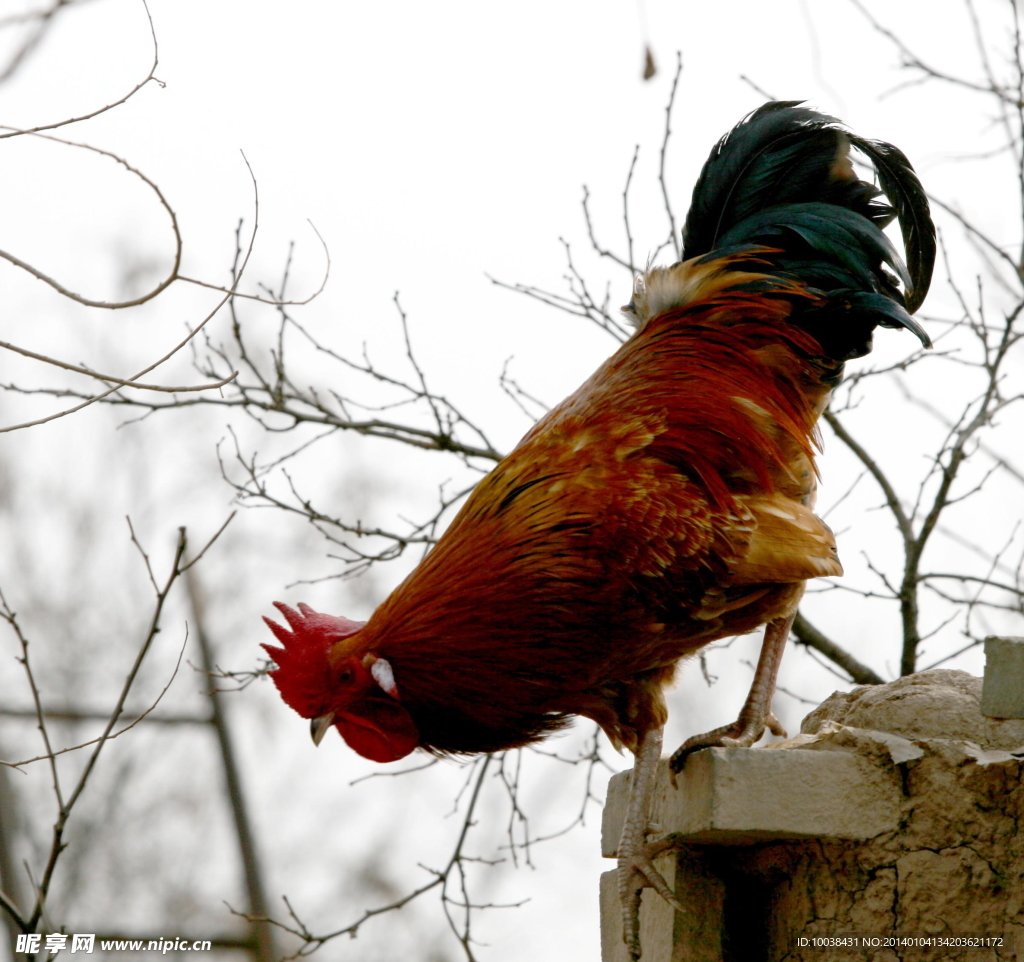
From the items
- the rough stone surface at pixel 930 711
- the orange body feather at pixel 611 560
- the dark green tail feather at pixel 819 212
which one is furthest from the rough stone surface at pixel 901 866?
the dark green tail feather at pixel 819 212

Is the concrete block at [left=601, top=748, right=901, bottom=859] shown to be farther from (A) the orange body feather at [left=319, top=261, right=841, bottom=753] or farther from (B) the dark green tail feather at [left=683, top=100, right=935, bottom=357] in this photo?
(B) the dark green tail feather at [left=683, top=100, right=935, bottom=357]

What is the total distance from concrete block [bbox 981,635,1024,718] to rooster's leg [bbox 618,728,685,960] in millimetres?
894

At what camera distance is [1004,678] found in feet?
9.38

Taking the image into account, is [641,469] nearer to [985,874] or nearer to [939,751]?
[939,751]

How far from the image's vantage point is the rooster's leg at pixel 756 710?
3.06 metres

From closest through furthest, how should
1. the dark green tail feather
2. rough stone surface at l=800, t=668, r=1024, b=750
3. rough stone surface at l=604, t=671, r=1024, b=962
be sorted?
rough stone surface at l=604, t=671, r=1024, b=962, rough stone surface at l=800, t=668, r=1024, b=750, the dark green tail feather

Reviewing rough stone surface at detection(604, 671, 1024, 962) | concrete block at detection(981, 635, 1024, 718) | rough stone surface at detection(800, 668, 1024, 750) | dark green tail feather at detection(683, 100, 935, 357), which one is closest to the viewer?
rough stone surface at detection(604, 671, 1024, 962)

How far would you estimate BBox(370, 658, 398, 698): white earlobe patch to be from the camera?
9.93 feet

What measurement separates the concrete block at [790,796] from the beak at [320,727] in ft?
3.32

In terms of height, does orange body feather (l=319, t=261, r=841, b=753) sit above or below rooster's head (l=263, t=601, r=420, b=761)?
above

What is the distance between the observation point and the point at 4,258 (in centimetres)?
179

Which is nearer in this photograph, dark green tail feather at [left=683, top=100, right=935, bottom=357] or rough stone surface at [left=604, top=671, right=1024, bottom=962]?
rough stone surface at [left=604, top=671, right=1024, bottom=962]

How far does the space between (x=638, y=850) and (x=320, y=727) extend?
0.93 metres

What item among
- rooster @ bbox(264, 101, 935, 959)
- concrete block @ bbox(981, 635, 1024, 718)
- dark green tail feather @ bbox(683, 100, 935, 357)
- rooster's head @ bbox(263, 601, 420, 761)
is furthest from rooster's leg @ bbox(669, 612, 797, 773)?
dark green tail feather @ bbox(683, 100, 935, 357)
